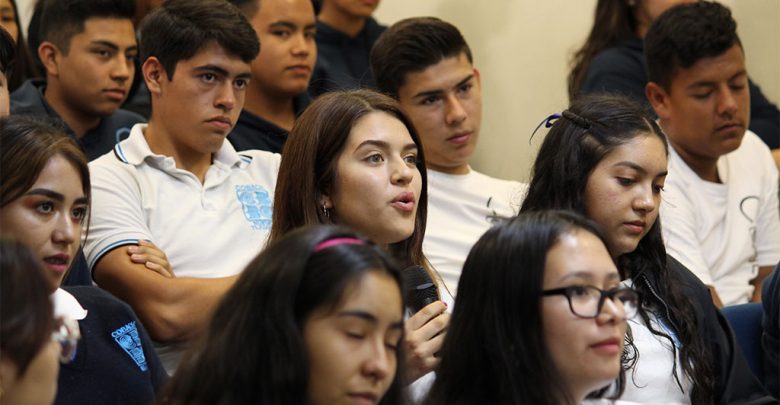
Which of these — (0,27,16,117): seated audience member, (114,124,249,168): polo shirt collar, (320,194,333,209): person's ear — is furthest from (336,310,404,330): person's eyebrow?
(114,124,249,168): polo shirt collar

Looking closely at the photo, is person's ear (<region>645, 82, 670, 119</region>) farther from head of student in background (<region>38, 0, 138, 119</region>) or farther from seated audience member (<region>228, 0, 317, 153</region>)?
head of student in background (<region>38, 0, 138, 119</region>)

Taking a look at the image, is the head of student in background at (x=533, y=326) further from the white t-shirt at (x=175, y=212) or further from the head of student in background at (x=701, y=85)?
the head of student in background at (x=701, y=85)

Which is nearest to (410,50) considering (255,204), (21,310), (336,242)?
(255,204)

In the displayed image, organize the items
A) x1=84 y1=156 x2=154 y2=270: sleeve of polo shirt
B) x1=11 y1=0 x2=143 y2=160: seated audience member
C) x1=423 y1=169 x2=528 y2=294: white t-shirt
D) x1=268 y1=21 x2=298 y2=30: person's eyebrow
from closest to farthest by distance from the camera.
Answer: x1=84 y1=156 x2=154 y2=270: sleeve of polo shirt
x1=423 y1=169 x2=528 y2=294: white t-shirt
x1=11 y1=0 x2=143 y2=160: seated audience member
x1=268 y1=21 x2=298 y2=30: person's eyebrow

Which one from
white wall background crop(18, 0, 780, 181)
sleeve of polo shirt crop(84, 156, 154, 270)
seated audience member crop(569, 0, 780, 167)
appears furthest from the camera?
white wall background crop(18, 0, 780, 181)

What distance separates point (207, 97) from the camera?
2529mm

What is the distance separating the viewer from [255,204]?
2525 millimetres

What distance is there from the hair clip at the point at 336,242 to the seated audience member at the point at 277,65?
4.84 feet

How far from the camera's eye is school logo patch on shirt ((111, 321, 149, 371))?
186 centimetres

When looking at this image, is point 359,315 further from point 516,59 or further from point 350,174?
point 516,59

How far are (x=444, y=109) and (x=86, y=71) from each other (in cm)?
94

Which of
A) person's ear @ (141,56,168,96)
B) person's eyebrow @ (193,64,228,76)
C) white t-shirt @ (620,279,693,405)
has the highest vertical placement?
person's eyebrow @ (193,64,228,76)

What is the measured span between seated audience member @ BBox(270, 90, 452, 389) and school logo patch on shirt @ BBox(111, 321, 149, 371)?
31 cm

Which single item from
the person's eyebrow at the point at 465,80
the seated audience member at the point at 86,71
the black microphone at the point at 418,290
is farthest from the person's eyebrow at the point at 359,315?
the seated audience member at the point at 86,71
